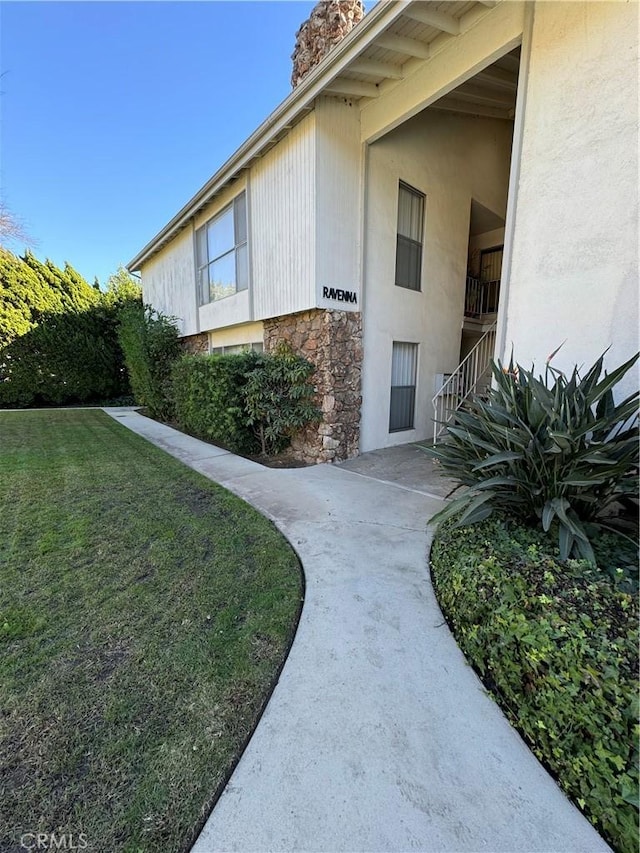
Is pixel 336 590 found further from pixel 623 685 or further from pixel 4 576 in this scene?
pixel 4 576

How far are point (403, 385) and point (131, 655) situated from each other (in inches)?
252

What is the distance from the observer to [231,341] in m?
8.69

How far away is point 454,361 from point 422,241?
269cm

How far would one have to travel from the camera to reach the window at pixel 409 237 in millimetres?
6930

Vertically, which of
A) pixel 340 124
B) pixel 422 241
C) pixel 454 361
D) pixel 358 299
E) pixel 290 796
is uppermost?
pixel 340 124

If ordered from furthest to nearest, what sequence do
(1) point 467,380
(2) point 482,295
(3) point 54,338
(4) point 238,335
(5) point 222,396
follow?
(3) point 54,338, (2) point 482,295, (1) point 467,380, (4) point 238,335, (5) point 222,396

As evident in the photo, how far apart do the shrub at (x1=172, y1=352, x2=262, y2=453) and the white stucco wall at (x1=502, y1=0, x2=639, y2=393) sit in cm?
444

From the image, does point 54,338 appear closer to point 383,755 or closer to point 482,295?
point 482,295

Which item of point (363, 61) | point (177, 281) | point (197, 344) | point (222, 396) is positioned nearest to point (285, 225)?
point (363, 61)

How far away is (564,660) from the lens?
155 cm

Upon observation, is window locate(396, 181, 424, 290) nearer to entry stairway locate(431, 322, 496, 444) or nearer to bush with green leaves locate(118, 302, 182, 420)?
entry stairway locate(431, 322, 496, 444)

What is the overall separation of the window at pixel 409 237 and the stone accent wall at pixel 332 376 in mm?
1605

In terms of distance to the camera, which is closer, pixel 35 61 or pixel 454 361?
pixel 35 61

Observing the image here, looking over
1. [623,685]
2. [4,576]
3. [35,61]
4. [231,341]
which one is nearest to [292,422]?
[231,341]
